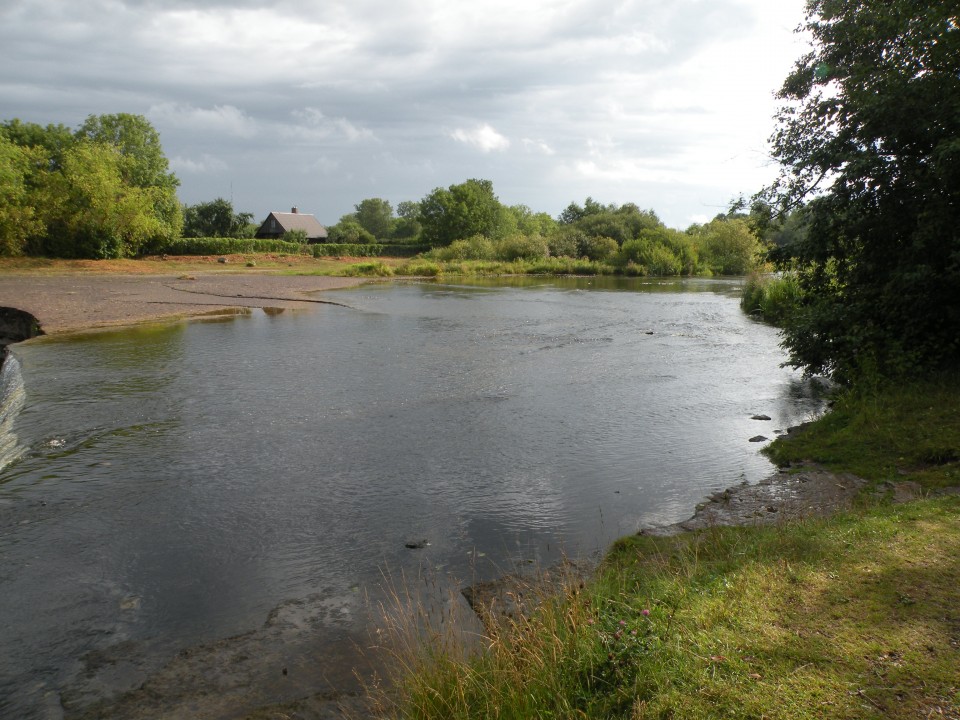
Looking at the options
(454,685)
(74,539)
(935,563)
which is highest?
(935,563)

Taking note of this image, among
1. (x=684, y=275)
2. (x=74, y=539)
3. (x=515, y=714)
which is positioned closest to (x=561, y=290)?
(x=684, y=275)

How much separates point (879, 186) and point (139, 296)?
32704 mm

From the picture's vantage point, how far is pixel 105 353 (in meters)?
19.6

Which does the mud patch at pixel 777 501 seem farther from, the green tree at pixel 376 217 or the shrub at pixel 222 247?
the green tree at pixel 376 217

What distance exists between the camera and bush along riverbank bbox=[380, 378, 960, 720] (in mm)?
3848

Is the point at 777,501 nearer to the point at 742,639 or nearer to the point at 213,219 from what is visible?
the point at 742,639

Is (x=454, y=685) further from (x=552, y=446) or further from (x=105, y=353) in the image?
(x=105, y=353)

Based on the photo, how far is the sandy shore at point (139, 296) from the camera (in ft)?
87.3

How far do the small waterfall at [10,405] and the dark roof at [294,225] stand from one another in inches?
3257

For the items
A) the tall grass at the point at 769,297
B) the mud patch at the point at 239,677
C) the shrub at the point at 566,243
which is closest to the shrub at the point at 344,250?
the shrub at the point at 566,243

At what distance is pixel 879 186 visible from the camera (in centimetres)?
1207

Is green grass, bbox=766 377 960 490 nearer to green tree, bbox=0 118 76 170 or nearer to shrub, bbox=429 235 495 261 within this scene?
shrub, bbox=429 235 495 261

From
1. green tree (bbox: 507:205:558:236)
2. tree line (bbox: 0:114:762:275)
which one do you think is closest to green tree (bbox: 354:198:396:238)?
green tree (bbox: 507:205:558:236)

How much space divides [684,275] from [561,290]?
31.6 m
